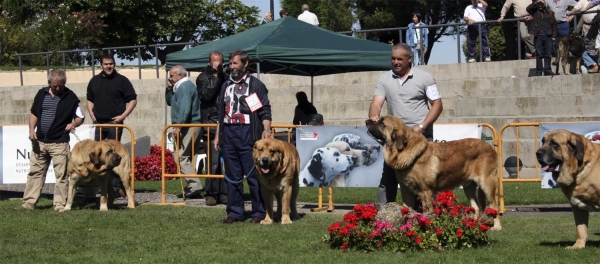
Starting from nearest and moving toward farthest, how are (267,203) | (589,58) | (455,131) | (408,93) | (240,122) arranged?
(408,93) → (240,122) → (267,203) → (455,131) → (589,58)

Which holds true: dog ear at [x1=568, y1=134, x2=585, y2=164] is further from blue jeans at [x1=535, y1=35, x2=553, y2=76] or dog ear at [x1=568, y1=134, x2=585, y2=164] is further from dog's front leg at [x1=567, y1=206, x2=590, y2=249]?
blue jeans at [x1=535, y1=35, x2=553, y2=76]

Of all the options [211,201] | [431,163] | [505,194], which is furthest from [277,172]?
[505,194]

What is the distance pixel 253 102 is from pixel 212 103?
2.85 m

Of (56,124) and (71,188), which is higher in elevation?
(56,124)

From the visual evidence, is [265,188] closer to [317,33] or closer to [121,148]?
[121,148]

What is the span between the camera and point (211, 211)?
1238cm

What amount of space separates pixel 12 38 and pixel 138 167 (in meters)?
22.0

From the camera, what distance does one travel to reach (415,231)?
8266 mm

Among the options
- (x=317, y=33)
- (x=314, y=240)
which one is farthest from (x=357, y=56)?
(x=314, y=240)

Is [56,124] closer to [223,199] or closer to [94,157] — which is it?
[94,157]

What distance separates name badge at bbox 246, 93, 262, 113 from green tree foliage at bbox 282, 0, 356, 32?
39.0 metres

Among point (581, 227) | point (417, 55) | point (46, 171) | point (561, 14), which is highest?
point (561, 14)

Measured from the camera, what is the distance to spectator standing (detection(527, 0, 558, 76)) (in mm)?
19453

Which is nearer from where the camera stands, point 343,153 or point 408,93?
point 408,93
